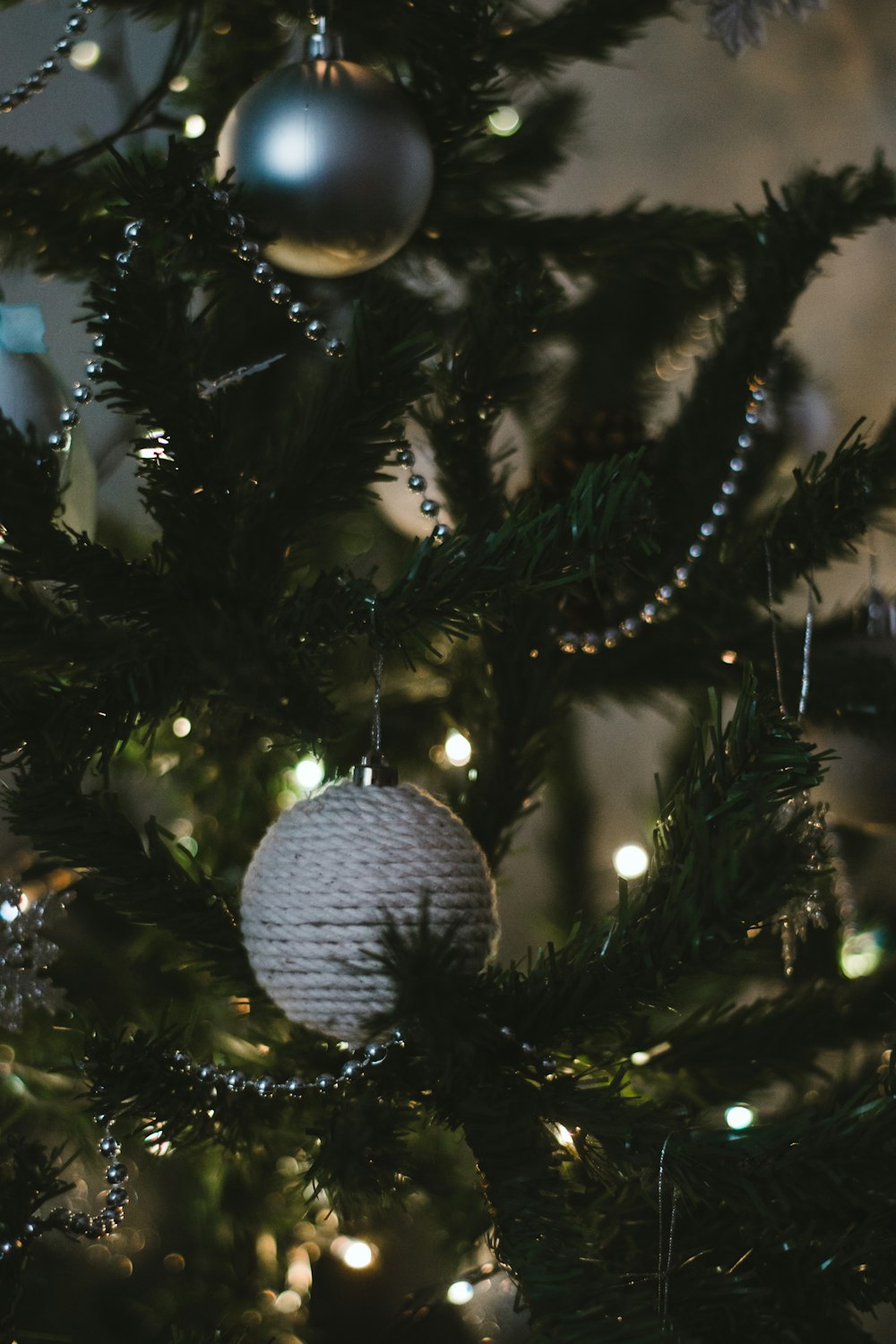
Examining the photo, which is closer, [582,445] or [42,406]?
[42,406]

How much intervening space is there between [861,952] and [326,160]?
1.88ft

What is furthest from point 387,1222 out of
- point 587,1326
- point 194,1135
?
point 587,1326

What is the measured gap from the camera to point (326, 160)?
52 centimetres

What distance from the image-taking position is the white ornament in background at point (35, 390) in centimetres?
49

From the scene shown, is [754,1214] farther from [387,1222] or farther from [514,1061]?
[387,1222]

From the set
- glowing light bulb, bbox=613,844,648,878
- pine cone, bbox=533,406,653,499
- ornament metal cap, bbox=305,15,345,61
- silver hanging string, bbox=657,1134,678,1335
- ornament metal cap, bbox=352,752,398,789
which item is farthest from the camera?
glowing light bulb, bbox=613,844,648,878

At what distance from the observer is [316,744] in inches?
17.7

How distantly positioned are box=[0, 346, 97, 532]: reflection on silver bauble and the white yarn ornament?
17 cm

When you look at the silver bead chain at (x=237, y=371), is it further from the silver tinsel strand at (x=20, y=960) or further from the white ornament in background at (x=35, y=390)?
the silver tinsel strand at (x=20, y=960)

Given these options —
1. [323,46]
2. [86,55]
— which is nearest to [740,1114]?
[323,46]

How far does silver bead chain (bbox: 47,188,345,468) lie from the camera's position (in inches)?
16.3

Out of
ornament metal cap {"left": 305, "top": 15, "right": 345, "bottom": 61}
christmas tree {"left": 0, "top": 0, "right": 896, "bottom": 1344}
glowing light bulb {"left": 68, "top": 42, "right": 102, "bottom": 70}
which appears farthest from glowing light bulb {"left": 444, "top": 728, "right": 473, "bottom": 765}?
glowing light bulb {"left": 68, "top": 42, "right": 102, "bottom": 70}

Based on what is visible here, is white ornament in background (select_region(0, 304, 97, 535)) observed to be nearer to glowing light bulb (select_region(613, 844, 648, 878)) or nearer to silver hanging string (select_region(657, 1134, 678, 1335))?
silver hanging string (select_region(657, 1134, 678, 1335))

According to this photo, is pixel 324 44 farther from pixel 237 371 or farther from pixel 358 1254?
pixel 358 1254
